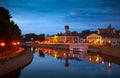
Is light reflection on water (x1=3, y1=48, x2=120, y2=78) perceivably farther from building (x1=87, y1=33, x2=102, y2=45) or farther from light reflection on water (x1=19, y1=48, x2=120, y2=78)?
building (x1=87, y1=33, x2=102, y2=45)

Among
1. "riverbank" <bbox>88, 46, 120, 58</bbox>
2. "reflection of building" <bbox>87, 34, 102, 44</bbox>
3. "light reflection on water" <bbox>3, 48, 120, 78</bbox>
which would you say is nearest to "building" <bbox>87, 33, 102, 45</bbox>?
"reflection of building" <bbox>87, 34, 102, 44</bbox>

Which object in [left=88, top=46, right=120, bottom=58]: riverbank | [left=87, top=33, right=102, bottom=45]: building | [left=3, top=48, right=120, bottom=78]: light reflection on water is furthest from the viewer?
[left=87, top=33, right=102, bottom=45]: building

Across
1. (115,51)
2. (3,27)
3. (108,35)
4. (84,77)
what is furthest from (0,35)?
(108,35)

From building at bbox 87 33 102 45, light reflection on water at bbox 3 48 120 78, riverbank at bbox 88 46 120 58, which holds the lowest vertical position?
light reflection on water at bbox 3 48 120 78

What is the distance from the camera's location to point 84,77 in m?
44.0

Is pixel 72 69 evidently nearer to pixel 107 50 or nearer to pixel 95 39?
pixel 107 50

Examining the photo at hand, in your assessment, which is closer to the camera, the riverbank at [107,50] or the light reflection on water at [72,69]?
the light reflection on water at [72,69]

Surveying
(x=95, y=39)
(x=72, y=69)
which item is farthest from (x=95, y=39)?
(x=72, y=69)

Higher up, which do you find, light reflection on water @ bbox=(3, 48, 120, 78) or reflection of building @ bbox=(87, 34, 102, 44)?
reflection of building @ bbox=(87, 34, 102, 44)

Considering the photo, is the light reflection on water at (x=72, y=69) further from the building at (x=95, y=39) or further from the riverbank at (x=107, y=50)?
the building at (x=95, y=39)

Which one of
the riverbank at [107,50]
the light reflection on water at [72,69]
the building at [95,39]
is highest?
the building at [95,39]

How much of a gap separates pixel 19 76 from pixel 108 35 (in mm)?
114546

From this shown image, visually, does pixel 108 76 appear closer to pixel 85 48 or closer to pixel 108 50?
pixel 108 50

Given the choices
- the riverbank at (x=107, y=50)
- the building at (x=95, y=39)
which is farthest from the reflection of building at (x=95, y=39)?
the riverbank at (x=107, y=50)
